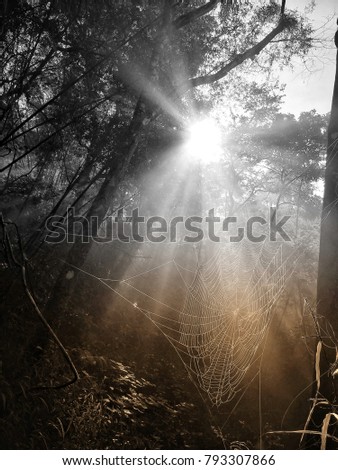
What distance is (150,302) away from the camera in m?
11.5

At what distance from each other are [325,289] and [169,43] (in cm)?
600

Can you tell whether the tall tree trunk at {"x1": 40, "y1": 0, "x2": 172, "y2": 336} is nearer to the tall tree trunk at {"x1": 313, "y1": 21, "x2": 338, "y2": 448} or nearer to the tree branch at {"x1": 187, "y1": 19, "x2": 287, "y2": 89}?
the tree branch at {"x1": 187, "y1": 19, "x2": 287, "y2": 89}

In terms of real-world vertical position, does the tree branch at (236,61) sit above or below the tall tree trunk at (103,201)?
above

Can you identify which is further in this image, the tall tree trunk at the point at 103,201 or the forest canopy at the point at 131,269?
the tall tree trunk at the point at 103,201

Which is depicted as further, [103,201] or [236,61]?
[236,61]

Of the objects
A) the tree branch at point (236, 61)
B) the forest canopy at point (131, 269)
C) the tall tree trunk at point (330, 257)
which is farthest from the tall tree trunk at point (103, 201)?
the tall tree trunk at point (330, 257)

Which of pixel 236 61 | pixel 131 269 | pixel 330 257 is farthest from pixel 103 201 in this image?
pixel 131 269

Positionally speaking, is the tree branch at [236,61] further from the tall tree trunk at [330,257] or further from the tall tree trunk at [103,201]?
the tall tree trunk at [330,257]

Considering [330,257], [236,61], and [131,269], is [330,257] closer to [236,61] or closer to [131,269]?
[236,61]

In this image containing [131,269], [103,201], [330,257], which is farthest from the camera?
[131,269]

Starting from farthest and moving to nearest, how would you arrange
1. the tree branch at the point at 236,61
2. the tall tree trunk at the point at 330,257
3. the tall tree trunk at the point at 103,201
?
the tree branch at the point at 236,61 → the tall tree trunk at the point at 103,201 → the tall tree trunk at the point at 330,257

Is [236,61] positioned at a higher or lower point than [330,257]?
higher

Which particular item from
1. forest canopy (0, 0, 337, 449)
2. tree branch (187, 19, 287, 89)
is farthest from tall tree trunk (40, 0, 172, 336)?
tree branch (187, 19, 287, 89)

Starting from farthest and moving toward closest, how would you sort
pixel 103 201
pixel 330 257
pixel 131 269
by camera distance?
1. pixel 131 269
2. pixel 103 201
3. pixel 330 257
